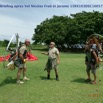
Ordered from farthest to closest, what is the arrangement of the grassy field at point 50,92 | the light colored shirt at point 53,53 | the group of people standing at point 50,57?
the light colored shirt at point 53,53
the group of people standing at point 50,57
the grassy field at point 50,92

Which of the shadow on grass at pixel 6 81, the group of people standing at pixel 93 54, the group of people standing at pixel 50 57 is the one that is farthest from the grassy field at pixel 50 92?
the group of people standing at pixel 93 54

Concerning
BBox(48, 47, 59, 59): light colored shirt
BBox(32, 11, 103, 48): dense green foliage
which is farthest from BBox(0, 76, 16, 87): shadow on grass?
BBox(32, 11, 103, 48): dense green foliage

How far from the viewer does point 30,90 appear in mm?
11109

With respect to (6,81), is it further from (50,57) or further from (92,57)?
(92,57)

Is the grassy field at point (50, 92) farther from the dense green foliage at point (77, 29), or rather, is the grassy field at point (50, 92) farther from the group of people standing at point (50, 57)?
the dense green foliage at point (77, 29)

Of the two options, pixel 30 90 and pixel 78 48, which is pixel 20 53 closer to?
pixel 30 90

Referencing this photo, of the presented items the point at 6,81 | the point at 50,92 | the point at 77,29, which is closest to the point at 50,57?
the point at 6,81

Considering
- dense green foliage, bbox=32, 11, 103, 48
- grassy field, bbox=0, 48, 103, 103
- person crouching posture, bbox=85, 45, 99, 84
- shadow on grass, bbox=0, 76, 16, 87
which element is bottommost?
grassy field, bbox=0, 48, 103, 103

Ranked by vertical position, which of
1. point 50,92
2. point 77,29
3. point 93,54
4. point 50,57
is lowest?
point 50,92

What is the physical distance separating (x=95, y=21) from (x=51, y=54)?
4420 centimetres

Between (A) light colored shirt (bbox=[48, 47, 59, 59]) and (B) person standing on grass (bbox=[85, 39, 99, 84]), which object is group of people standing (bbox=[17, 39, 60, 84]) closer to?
(A) light colored shirt (bbox=[48, 47, 59, 59])

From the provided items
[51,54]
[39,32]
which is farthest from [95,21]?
[51,54]

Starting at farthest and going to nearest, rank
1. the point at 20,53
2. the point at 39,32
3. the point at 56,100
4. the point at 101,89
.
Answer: the point at 39,32
the point at 20,53
the point at 101,89
the point at 56,100

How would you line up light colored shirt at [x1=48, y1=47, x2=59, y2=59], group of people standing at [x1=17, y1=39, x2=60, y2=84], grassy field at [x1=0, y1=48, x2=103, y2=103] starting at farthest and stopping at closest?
1. light colored shirt at [x1=48, y1=47, x2=59, y2=59]
2. group of people standing at [x1=17, y1=39, x2=60, y2=84]
3. grassy field at [x1=0, y1=48, x2=103, y2=103]
